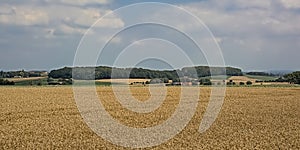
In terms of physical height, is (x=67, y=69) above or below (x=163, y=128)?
above

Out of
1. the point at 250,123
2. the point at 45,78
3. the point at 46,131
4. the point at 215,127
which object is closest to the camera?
the point at 46,131

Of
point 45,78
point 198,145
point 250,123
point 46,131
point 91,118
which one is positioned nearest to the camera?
point 198,145

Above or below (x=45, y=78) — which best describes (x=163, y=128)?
below

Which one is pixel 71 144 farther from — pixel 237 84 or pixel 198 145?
pixel 237 84

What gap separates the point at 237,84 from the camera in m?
88.9

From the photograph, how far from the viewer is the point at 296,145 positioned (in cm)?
1786

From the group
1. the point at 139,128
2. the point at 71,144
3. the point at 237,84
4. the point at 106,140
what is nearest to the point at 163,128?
the point at 139,128

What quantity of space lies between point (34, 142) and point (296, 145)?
34.0 ft

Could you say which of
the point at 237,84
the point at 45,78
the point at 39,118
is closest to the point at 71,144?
the point at 39,118

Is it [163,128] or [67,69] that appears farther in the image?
[67,69]

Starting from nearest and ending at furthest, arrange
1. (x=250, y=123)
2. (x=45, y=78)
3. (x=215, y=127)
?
(x=215, y=127) → (x=250, y=123) → (x=45, y=78)

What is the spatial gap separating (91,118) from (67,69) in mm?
65048

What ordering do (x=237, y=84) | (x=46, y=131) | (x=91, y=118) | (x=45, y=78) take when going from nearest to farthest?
(x=46, y=131), (x=91, y=118), (x=237, y=84), (x=45, y=78)

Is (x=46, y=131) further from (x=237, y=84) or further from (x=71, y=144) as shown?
(x=237, y=84)
